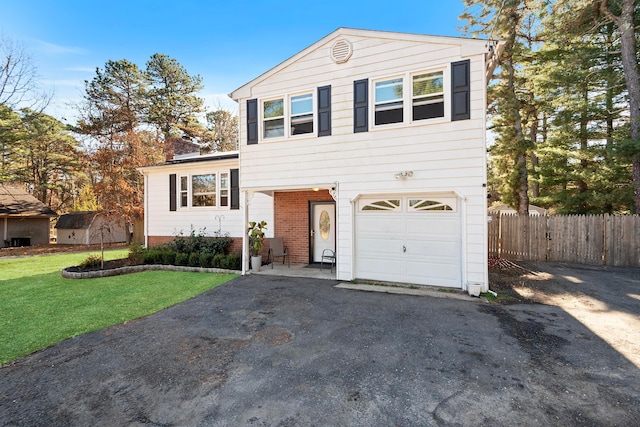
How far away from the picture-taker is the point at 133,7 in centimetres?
1228

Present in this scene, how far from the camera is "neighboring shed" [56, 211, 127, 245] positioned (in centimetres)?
1919

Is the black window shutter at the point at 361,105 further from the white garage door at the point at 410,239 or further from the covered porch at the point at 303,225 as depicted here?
the covered porch at the point at 303,225

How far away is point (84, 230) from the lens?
63.3 ft

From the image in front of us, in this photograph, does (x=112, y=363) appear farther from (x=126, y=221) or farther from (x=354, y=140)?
(x=126, y=221)

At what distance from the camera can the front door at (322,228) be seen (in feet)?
34.1

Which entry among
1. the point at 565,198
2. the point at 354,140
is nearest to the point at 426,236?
the point at 354,140

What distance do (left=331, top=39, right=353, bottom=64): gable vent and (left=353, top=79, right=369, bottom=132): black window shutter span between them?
0.79 metres

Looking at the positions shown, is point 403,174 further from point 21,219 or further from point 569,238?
point 21,219

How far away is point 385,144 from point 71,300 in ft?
27.6

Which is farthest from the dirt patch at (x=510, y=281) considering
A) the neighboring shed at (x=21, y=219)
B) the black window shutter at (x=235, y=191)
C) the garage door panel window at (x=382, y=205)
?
the neighboring shed at (x=21, y=219)

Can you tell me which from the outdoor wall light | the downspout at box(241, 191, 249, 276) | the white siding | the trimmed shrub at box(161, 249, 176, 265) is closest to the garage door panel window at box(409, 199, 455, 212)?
the white siding

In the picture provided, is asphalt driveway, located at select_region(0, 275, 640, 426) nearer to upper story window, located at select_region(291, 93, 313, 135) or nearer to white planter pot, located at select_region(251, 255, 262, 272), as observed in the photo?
white planter pot, located at select_region(251, 255, 262, 272)

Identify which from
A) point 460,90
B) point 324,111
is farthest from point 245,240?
point 460,90

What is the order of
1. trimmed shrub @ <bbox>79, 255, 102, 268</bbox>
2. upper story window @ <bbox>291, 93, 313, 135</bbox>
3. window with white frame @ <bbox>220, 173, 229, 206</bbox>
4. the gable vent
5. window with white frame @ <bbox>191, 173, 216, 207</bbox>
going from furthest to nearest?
window with white frame @ <bbox>191, 173, 216, 207</bbox> < window with white frame @ <bbox>220, 173, 229, 206</bbox> < trimmed shrub @ <bbox>79, 255, 102, 268</bbox> < upper story window @ <bbox>291, 93, 313, 135</bbox> < the gable vent
